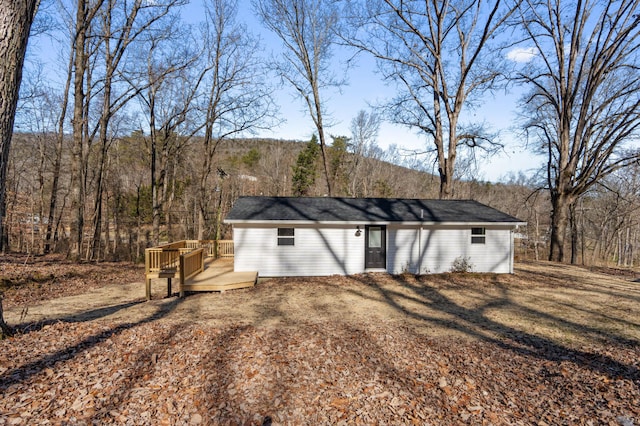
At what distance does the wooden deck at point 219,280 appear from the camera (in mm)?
9398

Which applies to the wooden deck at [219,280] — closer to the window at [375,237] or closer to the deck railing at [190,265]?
the deck railing at [190,265]

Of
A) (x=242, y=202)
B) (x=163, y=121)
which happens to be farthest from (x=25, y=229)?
(x=242, y=202)

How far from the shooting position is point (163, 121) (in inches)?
741

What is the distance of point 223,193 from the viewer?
31.4 metres

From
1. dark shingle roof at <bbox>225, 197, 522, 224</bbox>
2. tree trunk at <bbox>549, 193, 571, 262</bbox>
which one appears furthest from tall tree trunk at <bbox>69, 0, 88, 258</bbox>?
tree trunk at <bbox>549, 193, 571, 262</bbox>

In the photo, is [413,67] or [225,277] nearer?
[225,277]

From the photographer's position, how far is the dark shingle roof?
11.7 meters

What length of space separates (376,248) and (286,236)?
3584mm

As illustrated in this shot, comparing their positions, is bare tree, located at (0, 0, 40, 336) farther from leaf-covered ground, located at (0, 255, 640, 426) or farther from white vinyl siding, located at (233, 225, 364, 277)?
white vinyl siding, located at (233, 225, 364, 277)

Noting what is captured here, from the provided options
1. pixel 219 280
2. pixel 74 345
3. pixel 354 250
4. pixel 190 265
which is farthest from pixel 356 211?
pixel 74 345

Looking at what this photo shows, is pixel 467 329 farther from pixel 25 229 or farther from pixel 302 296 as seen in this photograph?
pixel 25 229

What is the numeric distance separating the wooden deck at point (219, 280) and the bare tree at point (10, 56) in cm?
566

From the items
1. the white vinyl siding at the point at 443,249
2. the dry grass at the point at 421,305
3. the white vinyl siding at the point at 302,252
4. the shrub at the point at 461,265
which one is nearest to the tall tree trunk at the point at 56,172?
the dry grass at the point at 421,305

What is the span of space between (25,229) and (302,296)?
17.6 metres
